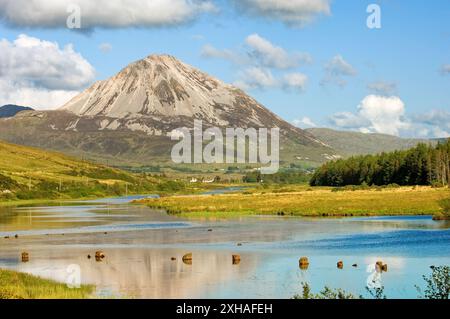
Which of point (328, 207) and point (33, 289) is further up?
Result: point (328, 207)

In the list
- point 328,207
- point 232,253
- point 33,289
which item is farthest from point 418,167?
point 33,289

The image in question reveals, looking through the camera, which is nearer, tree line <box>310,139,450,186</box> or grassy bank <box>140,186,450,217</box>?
grassy bank <box>140,186,450,217</box>

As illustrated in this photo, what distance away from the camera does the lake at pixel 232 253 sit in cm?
4331

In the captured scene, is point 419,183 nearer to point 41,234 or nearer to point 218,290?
point 41,234

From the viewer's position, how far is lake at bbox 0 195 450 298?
4331cm

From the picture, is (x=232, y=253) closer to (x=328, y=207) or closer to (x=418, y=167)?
(x=328, y=207)

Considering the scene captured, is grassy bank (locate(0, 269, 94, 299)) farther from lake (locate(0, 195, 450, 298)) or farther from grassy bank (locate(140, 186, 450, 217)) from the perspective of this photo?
grassy bank (locate(140, 186, 450, 217))

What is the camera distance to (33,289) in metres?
39.5

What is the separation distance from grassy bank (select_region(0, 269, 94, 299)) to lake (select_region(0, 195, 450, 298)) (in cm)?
165

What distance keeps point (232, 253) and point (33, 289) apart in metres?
23.2

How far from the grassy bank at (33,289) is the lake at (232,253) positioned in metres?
1.65

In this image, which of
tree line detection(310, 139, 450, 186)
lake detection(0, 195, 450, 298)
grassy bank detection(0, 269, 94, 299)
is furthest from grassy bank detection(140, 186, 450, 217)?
grassy bank detection(0, 269, 94, 299)

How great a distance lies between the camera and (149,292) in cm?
4141

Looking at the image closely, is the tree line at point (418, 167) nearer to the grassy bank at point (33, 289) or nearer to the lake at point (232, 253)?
the lake at point (232, 253)
